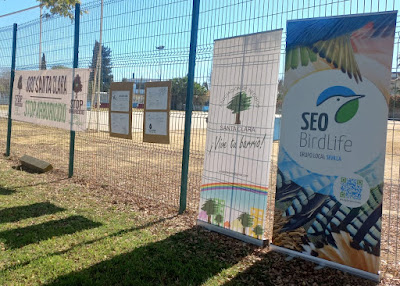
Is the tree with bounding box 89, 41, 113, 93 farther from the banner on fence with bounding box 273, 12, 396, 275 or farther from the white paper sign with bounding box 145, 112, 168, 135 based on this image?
the banner on fence with bounding box 273, 12, 396, 275

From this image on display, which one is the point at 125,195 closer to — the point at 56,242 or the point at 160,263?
the point at 56,242

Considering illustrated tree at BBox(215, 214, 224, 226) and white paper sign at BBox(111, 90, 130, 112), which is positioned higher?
white paper sign at BBox(111, 90, 130, 112)

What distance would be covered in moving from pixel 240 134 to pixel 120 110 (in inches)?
109

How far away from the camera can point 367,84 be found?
352 cm

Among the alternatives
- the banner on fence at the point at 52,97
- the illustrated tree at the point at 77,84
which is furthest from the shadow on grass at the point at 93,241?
the illustrated tree at the point at 77,84

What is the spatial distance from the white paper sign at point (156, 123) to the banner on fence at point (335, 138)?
212cm

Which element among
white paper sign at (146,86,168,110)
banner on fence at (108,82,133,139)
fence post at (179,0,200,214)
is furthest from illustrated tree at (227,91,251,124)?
banner on fence at (108,82,133,139)

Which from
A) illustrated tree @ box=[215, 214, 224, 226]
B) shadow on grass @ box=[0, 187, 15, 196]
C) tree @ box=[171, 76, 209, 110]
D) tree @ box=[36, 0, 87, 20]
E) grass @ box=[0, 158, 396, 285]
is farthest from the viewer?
tree @ box=[36, 0, 87, 20]

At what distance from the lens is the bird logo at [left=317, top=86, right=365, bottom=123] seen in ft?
11.8

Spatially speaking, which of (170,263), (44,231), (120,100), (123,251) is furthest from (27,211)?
(170,263)

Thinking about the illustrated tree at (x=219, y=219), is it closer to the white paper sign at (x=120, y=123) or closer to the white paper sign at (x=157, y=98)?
the white paper sign at (x=157, y=98)

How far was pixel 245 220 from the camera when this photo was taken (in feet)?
14.8

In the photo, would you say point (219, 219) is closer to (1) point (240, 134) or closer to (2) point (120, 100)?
(1) point (240, 134)

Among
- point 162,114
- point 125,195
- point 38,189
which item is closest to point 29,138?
point 38,189
